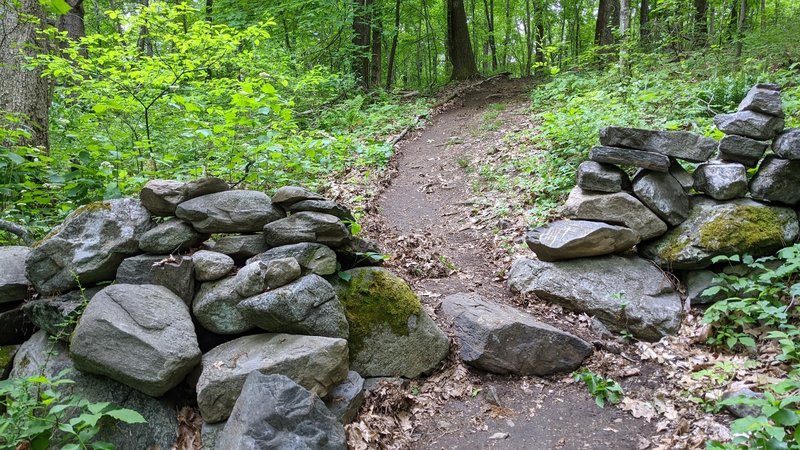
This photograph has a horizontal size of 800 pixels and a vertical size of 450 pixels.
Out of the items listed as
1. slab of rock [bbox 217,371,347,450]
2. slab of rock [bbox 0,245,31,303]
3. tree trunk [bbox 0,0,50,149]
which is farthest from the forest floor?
tree trunk [bbox 0,0,50,149]

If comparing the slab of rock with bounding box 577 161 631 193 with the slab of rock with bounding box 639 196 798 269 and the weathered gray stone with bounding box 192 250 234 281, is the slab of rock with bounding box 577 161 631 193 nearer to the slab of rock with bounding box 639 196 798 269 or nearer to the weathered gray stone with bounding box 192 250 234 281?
the slab of rock with bounding box 639 196 798 269

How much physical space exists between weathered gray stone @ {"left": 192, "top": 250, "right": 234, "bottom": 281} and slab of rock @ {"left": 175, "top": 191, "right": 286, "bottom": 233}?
32cm

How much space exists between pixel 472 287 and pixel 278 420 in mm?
3676

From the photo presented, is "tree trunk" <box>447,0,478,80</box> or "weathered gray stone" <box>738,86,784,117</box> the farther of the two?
"tree trunk" <box>447,0,478,80</box>

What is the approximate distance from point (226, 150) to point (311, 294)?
130 inches

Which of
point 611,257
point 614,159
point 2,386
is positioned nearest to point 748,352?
point 611,257

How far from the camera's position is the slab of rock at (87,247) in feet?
15.2

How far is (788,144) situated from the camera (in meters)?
5.61

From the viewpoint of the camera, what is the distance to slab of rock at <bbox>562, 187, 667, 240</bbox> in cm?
614

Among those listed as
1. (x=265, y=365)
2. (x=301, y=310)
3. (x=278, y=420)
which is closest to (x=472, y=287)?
(x=301, y=310)

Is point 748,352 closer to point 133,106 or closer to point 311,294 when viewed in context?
point 311,294

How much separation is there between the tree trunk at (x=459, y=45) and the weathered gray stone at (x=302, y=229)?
16.0 metres

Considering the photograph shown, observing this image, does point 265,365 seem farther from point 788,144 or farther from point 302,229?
point 788,144

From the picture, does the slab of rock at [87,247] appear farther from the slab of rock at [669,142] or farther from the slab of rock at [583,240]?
the slab of rock at [669,142]
